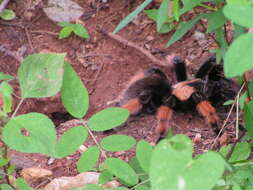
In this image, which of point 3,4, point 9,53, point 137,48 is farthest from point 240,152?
point 3,4

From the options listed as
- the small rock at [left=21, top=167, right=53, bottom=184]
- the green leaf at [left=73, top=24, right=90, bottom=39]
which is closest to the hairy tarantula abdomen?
the green leaf at [left=73, top=24, right=90, bottom=39]

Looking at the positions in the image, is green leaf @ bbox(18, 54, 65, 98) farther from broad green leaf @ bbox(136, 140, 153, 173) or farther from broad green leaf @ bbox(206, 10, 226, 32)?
broad green leaf @ bbox(206, 10, 226, 32)

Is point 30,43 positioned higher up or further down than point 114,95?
higher up

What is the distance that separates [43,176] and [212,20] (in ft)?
4.10

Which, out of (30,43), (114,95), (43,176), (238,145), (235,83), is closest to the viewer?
(238,145)

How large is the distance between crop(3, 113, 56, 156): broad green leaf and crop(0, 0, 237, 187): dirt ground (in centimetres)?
199

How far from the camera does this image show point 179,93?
10.4 ft

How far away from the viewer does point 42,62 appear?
1550mm

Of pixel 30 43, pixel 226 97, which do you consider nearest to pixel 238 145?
pixel 226 97

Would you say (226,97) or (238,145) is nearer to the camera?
(238,145)

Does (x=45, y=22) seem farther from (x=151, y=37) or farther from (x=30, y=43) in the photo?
(x=151, y=37)

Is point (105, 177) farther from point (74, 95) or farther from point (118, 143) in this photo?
point (74, 95)

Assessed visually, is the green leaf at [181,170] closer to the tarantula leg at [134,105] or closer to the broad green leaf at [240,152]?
the broad green leaf at [240,152]

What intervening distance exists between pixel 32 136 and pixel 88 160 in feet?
0.82
